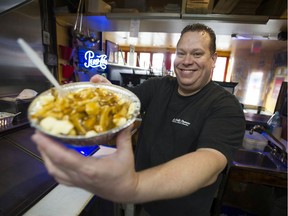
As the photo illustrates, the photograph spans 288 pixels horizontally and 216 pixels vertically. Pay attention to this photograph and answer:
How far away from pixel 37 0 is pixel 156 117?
1.91 metres

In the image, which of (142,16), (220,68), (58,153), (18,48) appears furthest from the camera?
(220,68)

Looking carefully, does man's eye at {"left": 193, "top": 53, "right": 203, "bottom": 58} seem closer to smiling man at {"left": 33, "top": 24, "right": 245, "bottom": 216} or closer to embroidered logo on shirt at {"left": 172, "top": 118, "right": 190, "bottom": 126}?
smiling man at {"left": 33, "top": 24, "right": 245, "bottom": 216}

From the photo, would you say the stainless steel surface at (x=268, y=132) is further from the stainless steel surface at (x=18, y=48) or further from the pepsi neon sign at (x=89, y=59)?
the stainless steel surface at (x=18, y=48)

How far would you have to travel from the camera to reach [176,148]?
1167 mm

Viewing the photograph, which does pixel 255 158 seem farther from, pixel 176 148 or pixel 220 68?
pixel 220 68

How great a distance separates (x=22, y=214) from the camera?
95 centimetres

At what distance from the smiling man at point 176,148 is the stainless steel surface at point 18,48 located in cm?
124

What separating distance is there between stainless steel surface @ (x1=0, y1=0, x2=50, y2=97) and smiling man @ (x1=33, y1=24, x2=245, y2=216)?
4.06 ft

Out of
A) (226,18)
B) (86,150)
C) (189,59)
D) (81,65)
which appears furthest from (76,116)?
(81,65)

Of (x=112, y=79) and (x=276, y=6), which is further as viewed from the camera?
(x=112, y=79)

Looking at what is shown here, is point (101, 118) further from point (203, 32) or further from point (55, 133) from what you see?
point (203, 32)

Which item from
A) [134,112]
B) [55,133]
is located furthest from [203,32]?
[55,133]

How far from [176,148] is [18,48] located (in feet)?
5.84

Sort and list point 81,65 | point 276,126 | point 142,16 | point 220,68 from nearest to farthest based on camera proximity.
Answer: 1. point 142,16
2. point 276,126
3. point 81,65
4. point 220,68
